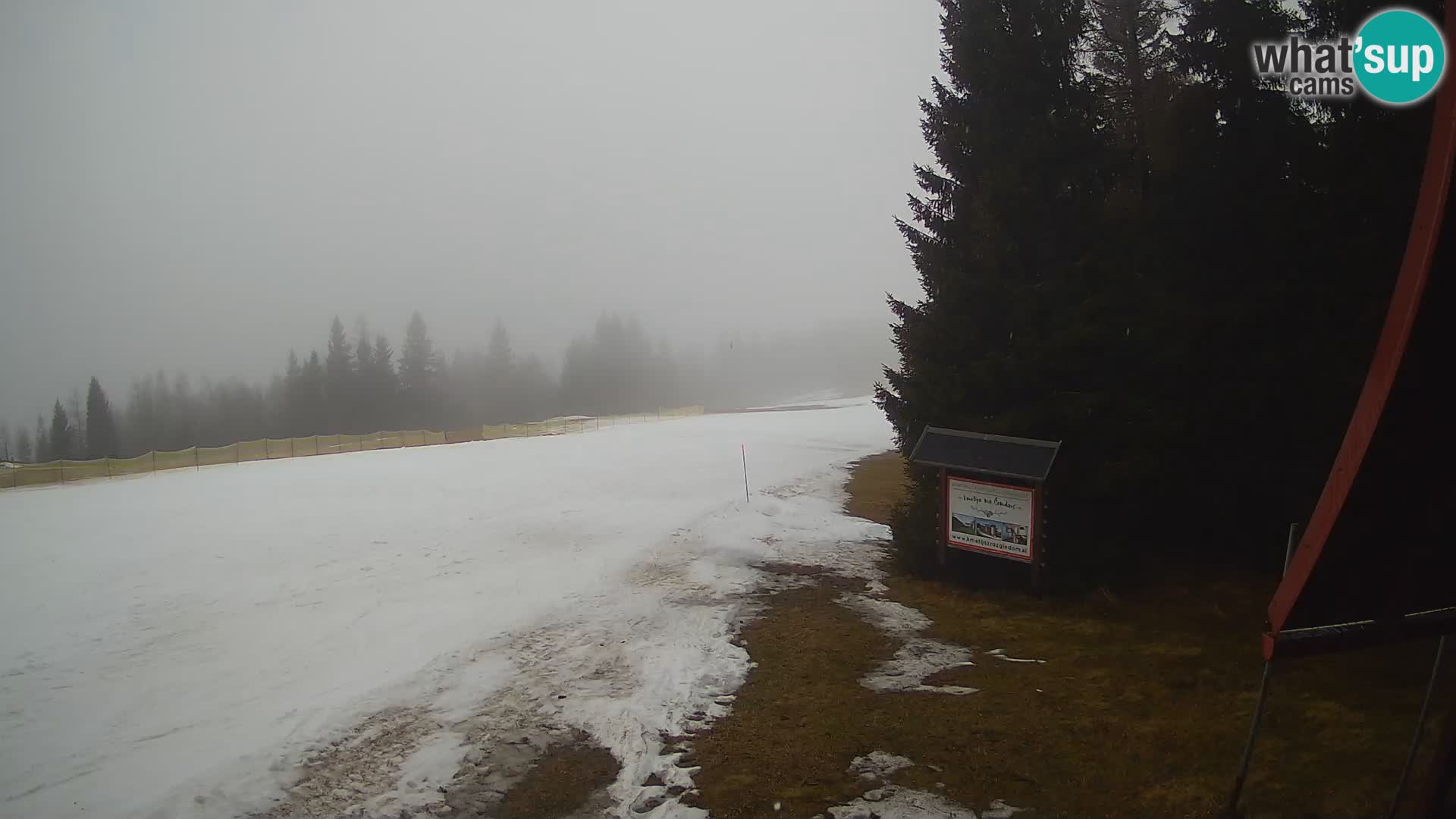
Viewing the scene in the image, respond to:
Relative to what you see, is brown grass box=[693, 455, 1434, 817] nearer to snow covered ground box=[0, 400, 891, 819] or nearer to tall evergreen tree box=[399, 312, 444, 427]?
snow covered ground box=[0, 400, 891, 819]

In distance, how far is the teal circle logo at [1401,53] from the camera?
775 centimetres

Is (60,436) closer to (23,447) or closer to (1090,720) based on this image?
(23,447)

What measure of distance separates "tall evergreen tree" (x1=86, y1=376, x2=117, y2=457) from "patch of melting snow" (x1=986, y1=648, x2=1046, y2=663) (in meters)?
112

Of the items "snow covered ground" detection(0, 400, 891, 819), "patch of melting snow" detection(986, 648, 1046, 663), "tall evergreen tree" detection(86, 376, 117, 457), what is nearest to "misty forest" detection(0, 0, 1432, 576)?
"patch of melting snow" detection(986, 648, 1046, 663)

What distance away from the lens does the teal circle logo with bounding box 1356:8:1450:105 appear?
7.75 meters

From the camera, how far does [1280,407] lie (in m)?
11.0

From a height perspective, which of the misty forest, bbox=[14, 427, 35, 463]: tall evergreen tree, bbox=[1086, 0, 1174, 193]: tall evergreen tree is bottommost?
bbox=[14, 427, 35, 463]: tall evergreen tree

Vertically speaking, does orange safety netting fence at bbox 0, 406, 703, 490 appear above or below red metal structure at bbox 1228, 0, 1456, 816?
below

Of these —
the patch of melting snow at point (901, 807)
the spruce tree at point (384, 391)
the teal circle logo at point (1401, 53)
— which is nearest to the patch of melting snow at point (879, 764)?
the patch of melting snow at point (901, 807)

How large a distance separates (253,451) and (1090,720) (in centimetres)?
4031

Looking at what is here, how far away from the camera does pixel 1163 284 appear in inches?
476

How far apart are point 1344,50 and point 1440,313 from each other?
10.8 m

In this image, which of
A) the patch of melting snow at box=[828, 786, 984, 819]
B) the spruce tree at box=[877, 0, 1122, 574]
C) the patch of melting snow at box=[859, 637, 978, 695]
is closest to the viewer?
the patch of melting snow at box=[828, 786, 984, 819]

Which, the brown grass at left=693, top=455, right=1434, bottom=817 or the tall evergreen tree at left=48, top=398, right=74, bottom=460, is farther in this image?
the tall evergreen tree at left=48, top=398, right=74, bottom=460
